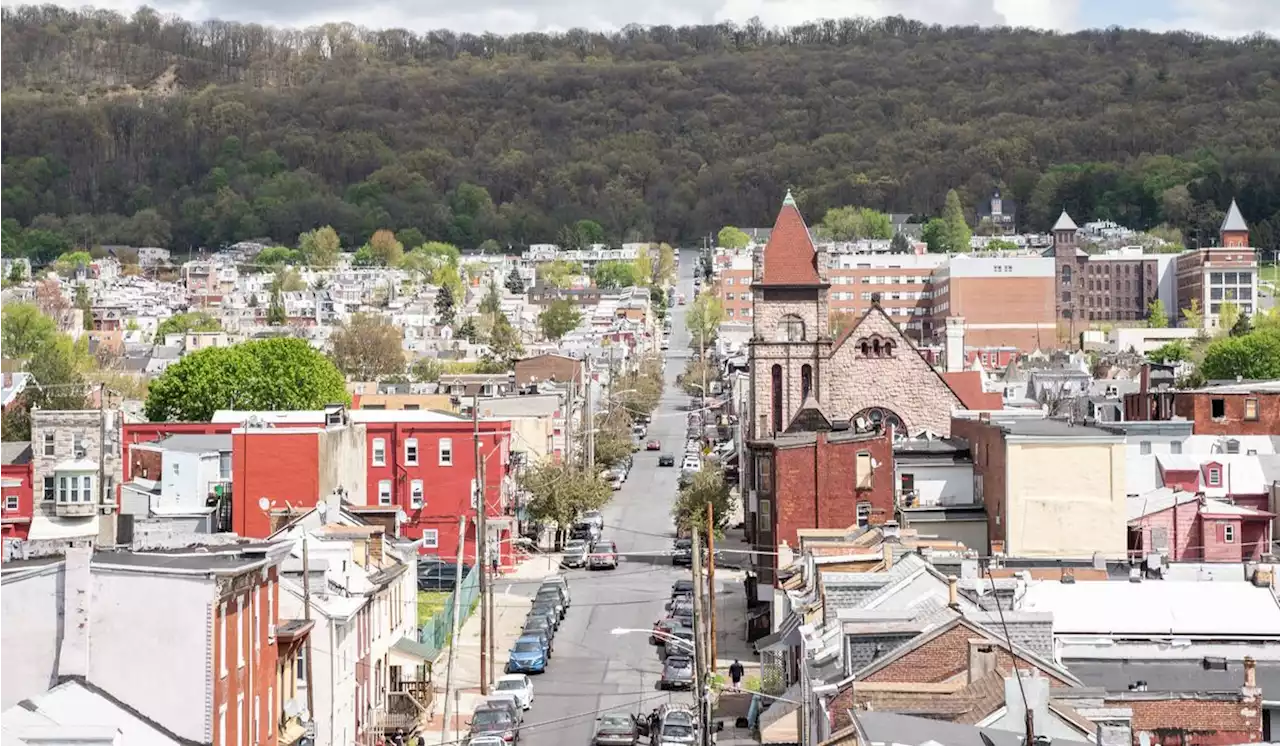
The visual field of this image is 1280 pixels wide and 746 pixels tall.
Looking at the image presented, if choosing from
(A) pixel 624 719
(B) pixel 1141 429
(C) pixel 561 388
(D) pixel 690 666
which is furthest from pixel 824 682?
(C) pixel 561 388

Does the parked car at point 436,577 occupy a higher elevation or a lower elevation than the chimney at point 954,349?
lower

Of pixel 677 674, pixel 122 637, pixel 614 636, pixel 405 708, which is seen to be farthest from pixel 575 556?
pixel 122 637

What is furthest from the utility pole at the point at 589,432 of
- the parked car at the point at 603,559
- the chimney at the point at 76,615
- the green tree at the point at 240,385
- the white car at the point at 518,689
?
the chimney at the point at 76,615

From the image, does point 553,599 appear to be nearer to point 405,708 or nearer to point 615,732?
point 405,708

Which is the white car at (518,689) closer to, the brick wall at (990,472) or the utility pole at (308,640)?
the utility pole at (308,640)

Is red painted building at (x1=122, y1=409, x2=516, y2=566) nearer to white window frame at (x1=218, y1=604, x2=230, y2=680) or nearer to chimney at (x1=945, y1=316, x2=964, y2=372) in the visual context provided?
white window frame at (x1=218, y1=604, x2=230, y2=680)

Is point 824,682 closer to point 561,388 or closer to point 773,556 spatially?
point 773,556
